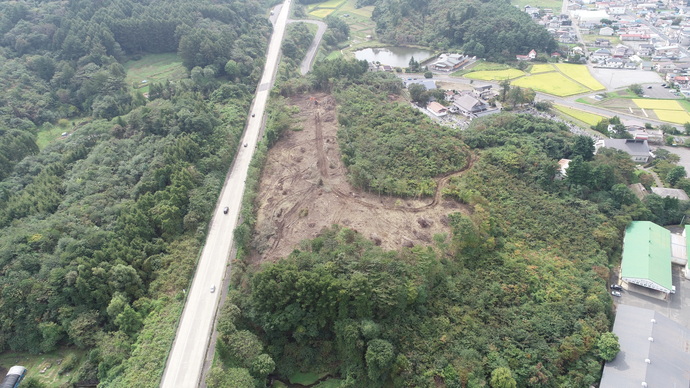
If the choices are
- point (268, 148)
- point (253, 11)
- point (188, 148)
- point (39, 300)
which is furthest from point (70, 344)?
point (253, 11)

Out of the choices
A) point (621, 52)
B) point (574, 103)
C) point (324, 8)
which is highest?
point (324, 8)

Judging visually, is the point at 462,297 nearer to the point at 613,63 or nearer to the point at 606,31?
the point at 613,63

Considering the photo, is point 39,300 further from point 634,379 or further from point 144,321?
point 634,379

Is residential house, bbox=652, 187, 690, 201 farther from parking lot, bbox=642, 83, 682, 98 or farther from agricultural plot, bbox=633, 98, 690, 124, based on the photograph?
parking lot, bbox=642, 83, 682, 98

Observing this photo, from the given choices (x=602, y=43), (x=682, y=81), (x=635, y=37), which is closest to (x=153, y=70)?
(x=682, y=81)

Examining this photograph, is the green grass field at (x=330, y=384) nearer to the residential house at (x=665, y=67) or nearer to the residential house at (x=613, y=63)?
the residential house at (x=613, y=63)

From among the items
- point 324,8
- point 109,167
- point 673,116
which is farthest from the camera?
point 324,8

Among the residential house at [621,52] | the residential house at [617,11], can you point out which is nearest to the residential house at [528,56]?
the residential house at [621,52]
